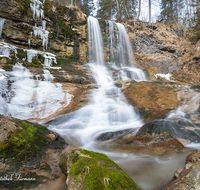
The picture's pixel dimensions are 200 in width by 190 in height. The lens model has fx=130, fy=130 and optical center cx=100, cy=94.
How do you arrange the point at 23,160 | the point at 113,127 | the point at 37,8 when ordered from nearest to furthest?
the point at 23,160, the point at 113,127, the point at 37,8

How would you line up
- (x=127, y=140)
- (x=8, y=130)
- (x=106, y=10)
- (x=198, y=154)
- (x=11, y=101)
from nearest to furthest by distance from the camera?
(x=198, y=154) → (x=8, y=130) → (x=127, y=140) → (x=11, y=101) → (x=106, y=10)

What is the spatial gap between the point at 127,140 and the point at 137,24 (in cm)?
2049

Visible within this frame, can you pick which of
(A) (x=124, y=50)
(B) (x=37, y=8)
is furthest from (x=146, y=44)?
(B) (x=37, y=8)

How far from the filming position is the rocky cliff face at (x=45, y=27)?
10328 millimetres

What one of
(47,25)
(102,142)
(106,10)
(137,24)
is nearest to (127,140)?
(102,142)

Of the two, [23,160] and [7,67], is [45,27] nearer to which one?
[7,67]

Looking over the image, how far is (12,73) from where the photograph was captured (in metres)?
7.05

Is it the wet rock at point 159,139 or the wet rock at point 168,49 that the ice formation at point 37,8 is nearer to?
the wet rock at point 159,139

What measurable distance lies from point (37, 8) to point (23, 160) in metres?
13.8

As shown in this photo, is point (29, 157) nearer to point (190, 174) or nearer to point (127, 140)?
point (190, 174)

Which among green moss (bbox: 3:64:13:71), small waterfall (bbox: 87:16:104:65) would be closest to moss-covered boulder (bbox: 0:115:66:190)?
green moss (bbox: 3:64:13:71)

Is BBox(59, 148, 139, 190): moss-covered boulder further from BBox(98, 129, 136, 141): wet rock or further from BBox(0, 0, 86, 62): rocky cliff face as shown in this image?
BBox(0, 0, 86, 62): rocky cliff face

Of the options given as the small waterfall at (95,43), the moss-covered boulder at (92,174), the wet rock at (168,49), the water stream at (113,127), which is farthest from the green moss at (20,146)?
the wet rock at (168,49)

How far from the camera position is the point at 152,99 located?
7094 mm
